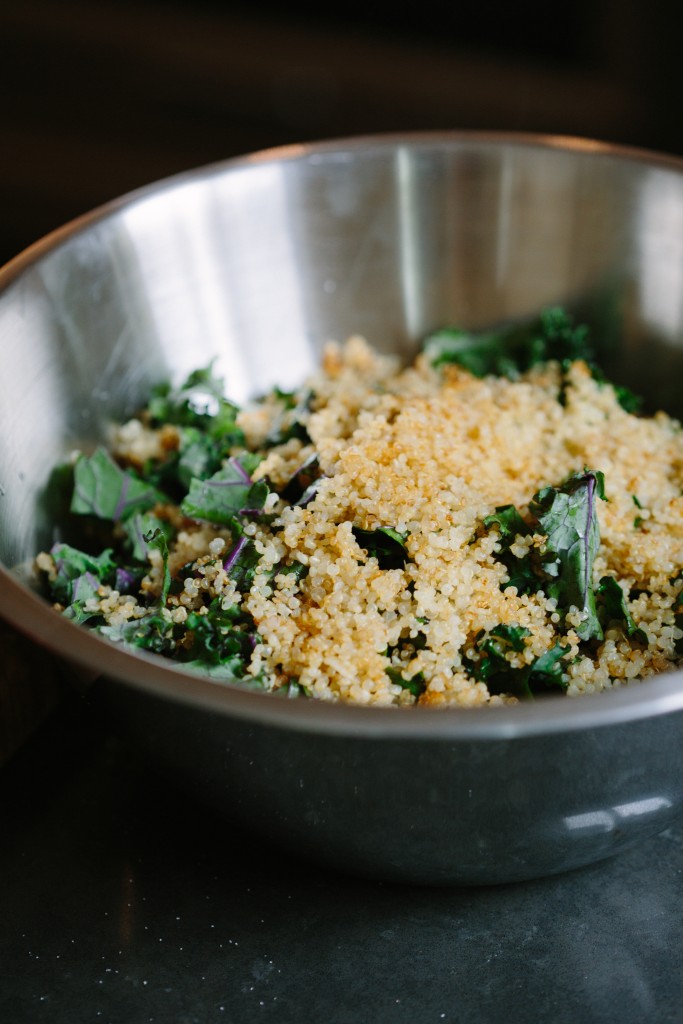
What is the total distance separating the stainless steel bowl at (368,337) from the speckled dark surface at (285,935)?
0.19ft

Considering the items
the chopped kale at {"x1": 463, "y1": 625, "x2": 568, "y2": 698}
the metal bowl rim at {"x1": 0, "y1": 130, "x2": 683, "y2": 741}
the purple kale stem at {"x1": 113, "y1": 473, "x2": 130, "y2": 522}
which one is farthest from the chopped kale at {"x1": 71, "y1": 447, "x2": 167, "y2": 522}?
the chopped kale at {"x1": 463, "y1": 625, "x2": 568, "y2": 698}

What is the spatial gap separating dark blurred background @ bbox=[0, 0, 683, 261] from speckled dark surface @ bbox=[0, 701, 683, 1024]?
1792 millimetres

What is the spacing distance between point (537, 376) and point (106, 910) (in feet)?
2.58

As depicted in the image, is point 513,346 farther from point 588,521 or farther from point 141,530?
point 141,530

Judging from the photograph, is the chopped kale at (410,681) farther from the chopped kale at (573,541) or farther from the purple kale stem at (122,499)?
the purple kale stem at (122,499)

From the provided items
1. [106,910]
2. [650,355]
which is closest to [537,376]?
[650,355]

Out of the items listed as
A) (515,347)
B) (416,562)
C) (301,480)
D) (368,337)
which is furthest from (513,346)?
(416,562)

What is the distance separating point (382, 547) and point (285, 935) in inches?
13.3

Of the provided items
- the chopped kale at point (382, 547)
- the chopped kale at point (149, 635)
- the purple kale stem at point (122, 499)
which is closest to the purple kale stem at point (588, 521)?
the chopped kale at point (382, 547)

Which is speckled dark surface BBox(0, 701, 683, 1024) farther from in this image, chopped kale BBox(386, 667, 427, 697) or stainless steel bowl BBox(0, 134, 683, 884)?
chopped kale BBox(386, 667, 427, 697)

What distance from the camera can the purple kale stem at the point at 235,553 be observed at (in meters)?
0.91

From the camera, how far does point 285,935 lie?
0.83 meters

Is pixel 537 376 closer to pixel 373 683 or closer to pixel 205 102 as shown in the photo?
pixel 373 683

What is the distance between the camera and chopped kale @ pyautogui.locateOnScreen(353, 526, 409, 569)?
894 mm
